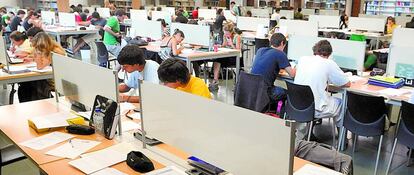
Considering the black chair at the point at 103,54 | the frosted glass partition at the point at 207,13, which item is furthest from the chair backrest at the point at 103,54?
the frosted glass partition at the point at 207,13

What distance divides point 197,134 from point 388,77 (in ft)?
9.31

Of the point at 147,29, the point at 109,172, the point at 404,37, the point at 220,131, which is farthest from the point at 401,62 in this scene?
the point at 147,29

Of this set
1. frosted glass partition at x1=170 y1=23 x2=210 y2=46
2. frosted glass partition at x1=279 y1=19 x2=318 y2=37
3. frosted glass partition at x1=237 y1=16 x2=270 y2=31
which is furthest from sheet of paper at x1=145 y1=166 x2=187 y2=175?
frosted glass partition at x1=237 y1=16 x2=270 y2=31

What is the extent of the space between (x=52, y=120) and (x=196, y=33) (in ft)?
12.3

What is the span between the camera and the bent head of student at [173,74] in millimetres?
2484

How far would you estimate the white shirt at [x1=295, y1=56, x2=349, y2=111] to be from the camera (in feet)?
11.5

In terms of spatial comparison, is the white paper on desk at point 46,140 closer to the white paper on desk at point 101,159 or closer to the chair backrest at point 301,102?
the white paper on desk at point 101,159

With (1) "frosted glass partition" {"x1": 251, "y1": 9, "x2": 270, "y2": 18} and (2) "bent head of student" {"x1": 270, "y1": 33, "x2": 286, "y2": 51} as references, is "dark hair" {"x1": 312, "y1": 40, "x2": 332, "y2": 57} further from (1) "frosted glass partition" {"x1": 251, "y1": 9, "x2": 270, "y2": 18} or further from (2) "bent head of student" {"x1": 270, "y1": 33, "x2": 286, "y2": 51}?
(1) "frosted glass partition" {"x1": 251, "y1": 9, "x2": 270, "y2": 18}

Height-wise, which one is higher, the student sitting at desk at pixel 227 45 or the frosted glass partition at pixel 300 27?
the frosted glass partition at pixel 300 27

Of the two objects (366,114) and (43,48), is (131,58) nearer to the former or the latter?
(43,48)

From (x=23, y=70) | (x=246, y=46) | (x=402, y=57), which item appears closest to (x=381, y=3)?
(x=246, y=46)

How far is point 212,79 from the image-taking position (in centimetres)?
645

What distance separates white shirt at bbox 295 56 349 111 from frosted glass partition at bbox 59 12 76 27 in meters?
7.02

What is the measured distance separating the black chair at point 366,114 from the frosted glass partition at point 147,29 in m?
4.16
